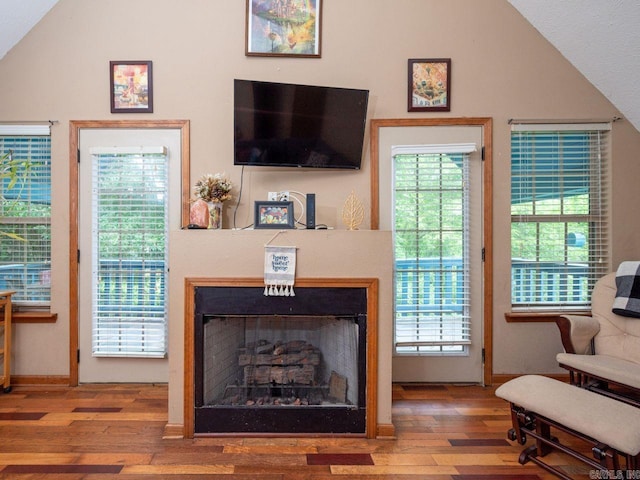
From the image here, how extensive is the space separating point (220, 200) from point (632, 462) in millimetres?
2630

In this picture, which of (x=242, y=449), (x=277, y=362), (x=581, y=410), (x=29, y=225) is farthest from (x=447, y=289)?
(x=29, y=225)

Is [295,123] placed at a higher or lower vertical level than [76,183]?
higher

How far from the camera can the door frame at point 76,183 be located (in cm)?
307

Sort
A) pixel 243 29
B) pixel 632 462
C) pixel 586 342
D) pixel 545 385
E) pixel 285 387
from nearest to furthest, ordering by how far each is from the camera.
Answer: pixel 632 462 → pixel 545 385 → pixel 285 387 → pixel 586 342 → pixel 243 29

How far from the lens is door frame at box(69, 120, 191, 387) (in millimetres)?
3066

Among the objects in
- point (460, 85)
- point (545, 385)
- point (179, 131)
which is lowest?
point (545, 385)

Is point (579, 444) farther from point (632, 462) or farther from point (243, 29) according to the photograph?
point (243, 29)

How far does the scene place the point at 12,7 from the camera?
2.86 metres

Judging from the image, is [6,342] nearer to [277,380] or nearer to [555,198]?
[277,380]

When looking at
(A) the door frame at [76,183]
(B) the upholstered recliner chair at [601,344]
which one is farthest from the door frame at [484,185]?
(A) the door frame at [76,183]

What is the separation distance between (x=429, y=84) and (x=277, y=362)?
7.64 feet

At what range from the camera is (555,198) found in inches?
123

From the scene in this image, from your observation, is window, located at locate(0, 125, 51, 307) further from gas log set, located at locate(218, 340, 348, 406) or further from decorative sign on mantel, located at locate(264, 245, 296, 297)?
decorative sign on mantel, located at locate(264, 245, 296, 297)

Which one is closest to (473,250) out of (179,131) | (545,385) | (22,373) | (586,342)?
(586,342)
